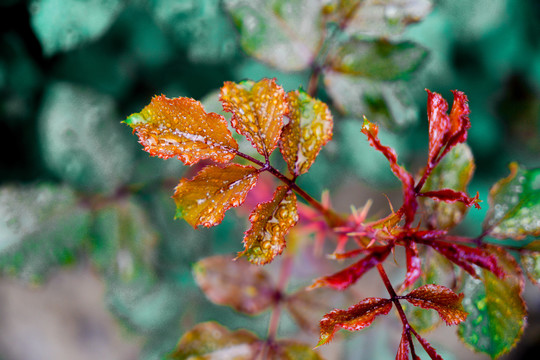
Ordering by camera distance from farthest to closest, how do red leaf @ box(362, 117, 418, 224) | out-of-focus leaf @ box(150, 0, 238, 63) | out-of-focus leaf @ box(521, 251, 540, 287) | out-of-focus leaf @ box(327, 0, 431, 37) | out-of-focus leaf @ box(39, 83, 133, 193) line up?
out-of-focus leaf @ box(39, 83, 133, 193)
out-of-focus leaf @ box(150, 0, 238, 63)
out-of-focus leaf @ box(327, 0, 431, 37)
out-of-focus leaf @ box(521, 251, 540, 287)
red leaf @ box(362, 117, 418, 224)

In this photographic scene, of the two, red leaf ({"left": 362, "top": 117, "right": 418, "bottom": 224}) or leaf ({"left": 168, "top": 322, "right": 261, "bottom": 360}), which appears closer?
red leaf ({"left": 362, "top": 117, "right": 418, "bottom": 224})

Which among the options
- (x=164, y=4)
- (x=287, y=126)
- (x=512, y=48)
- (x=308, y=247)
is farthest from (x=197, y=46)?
(x=512, y=48)

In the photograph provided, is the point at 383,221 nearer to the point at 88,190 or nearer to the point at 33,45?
the point at 88,190

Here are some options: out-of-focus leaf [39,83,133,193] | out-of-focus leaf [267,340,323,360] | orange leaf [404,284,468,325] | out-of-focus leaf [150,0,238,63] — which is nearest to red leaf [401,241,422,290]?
orange leaf [404,284,468,325]

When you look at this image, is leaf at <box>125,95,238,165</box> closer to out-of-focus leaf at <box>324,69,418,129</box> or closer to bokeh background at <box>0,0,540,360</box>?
bokeh background at <box>0,0,540,360</box>

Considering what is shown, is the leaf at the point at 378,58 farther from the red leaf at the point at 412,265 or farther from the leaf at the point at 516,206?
the red leaf at the point at 412,265

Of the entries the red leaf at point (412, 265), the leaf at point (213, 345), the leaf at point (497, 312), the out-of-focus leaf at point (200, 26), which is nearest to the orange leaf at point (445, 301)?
the red leaf at point (412, 265)
